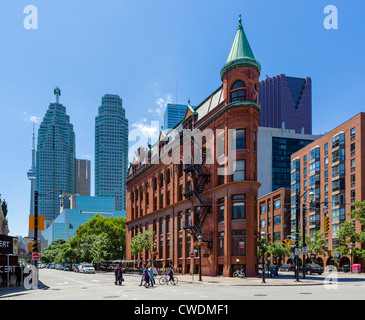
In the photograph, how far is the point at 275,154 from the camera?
563 feet

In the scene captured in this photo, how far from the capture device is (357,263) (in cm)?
7569

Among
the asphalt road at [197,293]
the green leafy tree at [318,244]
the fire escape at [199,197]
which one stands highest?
the fire escape at [199,197]

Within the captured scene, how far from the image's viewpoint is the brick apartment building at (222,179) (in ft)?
155

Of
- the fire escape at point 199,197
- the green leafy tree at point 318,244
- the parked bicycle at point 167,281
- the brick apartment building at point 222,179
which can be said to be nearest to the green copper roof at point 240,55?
the brick apartment building at point 222,179

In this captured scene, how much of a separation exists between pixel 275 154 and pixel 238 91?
127m

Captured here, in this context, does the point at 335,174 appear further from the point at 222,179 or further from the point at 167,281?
the point at 167,281

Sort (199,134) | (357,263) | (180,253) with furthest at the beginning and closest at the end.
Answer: (357,263)
(180,253)
(199,134)

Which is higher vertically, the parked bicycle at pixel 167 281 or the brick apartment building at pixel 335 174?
the brick apartment building at pixel 335 174

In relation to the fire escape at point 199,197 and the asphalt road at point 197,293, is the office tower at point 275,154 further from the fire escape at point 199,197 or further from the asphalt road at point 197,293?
the asphalt road at point 197,293

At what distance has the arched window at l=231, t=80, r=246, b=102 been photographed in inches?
1903

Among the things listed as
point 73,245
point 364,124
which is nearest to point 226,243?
point 364,124

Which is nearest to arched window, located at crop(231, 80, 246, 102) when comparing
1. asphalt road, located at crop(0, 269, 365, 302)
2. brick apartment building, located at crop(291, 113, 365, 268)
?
asphalt road, located at crop(0, 269, 365, 302)
